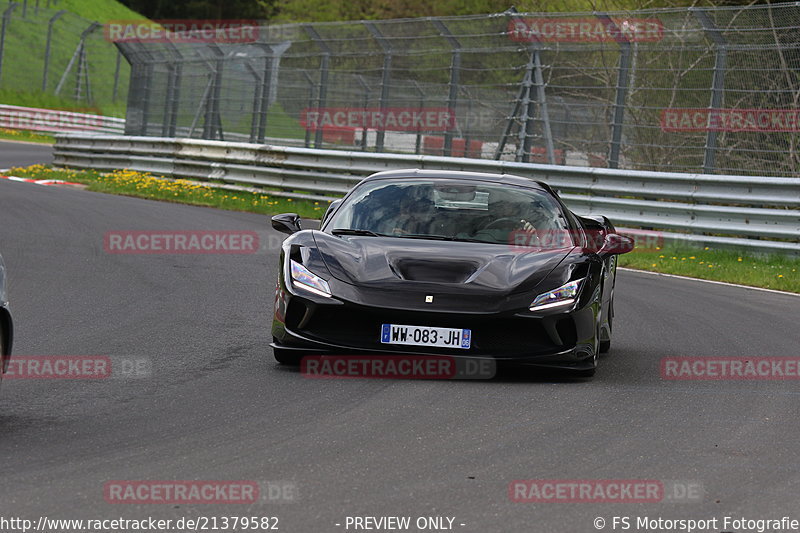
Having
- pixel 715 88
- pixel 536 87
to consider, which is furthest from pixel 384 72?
pixel 715 88

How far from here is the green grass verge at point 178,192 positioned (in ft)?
72.5

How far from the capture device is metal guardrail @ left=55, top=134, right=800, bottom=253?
16469mm

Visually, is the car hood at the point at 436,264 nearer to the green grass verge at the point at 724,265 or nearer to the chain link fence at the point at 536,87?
the green grass verge at the point at 724,265

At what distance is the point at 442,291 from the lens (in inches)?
299

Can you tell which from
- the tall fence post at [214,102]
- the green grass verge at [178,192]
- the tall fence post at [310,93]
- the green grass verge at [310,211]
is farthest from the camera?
the tall fence post at [214,102]

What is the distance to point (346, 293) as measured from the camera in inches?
301

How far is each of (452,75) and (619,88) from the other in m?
3.66

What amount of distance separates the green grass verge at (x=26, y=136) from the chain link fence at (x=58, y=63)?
7.66ft

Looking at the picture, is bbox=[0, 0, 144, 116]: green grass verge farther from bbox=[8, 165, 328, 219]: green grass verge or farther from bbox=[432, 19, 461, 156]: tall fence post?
bbox=[432, 19, 461, 156]: tall fence post

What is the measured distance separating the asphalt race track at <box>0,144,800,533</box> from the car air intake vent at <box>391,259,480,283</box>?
0.60 meters

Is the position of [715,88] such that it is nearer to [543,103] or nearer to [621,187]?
[621,187]

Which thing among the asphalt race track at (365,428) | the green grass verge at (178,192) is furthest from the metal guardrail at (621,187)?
the asphalt race track at (365,428)

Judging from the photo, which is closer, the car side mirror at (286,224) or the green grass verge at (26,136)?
the car side mirror at (286,224)

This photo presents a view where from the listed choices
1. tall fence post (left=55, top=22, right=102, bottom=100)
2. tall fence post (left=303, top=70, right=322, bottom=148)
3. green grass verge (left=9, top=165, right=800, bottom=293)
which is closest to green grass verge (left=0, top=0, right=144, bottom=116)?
tall fence post (left=55, top=22, right=102, bottom=100)
